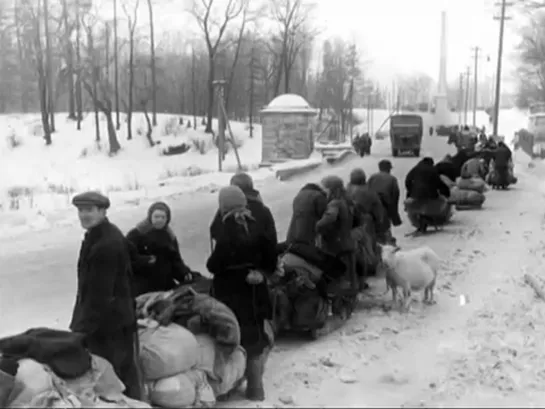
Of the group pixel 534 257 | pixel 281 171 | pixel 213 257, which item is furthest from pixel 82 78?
pixel 213 257

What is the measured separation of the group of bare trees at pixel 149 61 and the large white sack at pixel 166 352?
36177mm

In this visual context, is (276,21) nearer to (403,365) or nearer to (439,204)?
(439,204)

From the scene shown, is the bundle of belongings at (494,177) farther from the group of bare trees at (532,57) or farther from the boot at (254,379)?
the boot at (254,379)

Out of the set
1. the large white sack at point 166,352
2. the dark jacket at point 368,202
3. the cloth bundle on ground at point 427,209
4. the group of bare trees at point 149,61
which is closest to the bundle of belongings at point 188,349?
the large white sack at point 166,352

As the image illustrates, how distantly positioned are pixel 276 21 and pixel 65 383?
45773 mm

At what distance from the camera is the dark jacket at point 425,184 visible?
13.2m

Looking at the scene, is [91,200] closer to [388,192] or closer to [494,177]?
[388,192]

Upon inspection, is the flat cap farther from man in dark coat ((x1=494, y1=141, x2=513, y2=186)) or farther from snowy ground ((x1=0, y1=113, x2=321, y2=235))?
snowy ground ((x1=0, y1=113, x2=321, y2=235))

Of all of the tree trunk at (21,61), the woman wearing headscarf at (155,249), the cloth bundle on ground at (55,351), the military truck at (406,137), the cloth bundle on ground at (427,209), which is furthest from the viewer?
the tree trunk at (21,61)

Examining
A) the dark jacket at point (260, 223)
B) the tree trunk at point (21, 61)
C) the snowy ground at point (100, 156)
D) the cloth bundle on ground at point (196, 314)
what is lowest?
the snowy ground at point (100, 156)

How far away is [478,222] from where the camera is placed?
14.9 meters

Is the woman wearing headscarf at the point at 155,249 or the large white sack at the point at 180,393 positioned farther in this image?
the woman wearing headscarf at the point at 155,249

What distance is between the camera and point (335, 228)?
754 centimetres

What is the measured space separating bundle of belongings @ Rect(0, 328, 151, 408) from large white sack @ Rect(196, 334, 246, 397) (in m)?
0.72
